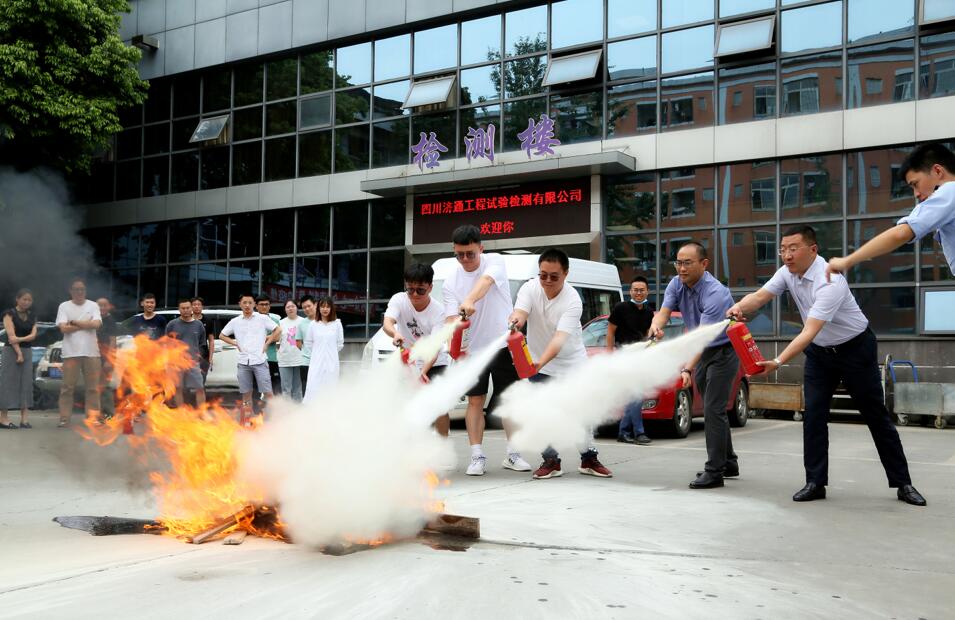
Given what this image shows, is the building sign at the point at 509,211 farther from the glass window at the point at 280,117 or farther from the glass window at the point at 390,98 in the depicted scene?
the glass window at the point at 280,117

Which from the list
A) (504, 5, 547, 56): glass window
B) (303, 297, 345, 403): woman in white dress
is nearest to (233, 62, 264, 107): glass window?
(504, 5, 547, 56): glass window

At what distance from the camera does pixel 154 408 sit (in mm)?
5203

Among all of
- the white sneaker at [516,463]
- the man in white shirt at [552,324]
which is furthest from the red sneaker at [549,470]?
the white sneaker at [516,463]

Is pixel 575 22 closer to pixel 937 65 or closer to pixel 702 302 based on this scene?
pixel 937 65

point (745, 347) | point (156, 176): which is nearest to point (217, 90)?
point (156, 176)

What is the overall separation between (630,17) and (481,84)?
3662 mm

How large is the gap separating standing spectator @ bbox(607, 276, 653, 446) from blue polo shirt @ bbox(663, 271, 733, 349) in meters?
2.95

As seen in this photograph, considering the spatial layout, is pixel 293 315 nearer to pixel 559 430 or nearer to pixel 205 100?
pixel 559 430

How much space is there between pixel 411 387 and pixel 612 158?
1211 cm

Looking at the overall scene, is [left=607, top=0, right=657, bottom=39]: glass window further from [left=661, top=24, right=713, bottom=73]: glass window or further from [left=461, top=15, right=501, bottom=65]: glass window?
[left=461, top=15, right=501, bottom=65]: glass window

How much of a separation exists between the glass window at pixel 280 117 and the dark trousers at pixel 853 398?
60.1ft

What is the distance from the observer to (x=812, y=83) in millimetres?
16219

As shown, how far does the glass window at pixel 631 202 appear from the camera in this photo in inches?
691

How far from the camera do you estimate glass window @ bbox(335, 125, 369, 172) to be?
21.0 metres
